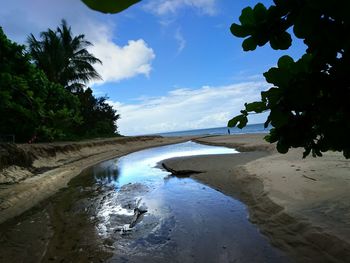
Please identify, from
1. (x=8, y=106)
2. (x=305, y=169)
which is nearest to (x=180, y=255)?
(x=305, y=169)

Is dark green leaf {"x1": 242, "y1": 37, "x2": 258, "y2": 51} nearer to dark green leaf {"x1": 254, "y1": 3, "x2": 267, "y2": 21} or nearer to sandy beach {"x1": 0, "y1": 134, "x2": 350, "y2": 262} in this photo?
dark green leaf {"x1": 254, "y1": 3, "x2": 267, "y2": 21}

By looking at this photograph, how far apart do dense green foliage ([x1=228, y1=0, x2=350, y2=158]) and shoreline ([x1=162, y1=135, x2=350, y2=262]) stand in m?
2.95

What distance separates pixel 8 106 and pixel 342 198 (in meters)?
12.8

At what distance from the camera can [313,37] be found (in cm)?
139

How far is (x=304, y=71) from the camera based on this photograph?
1657mm

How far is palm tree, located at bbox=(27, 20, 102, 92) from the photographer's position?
24828 mm

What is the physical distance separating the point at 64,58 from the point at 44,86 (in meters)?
8.92

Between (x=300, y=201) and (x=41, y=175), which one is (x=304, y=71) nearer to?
(x=300, y=201)

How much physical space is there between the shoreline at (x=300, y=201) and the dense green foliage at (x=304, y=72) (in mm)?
2952

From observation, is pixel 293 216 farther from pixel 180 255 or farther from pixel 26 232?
pixel 26 232

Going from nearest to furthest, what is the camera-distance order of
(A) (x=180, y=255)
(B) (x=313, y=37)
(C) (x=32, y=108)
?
(B) (x=313, y=37) < (A) (x=180, y=255) < (C) (x=32, y=108)

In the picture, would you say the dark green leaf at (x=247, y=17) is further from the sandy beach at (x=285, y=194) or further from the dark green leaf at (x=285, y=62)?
the sandy beach at (x=285, y=194)

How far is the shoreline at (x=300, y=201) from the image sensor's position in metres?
4.38

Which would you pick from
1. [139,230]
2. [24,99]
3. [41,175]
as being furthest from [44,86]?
[139,230]
